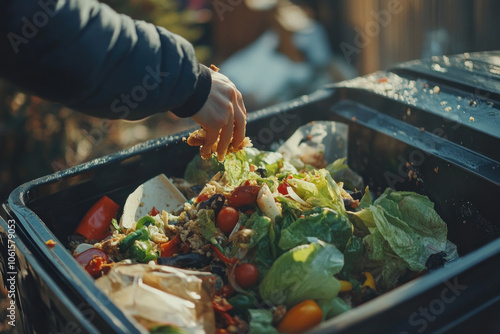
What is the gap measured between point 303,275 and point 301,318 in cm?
17

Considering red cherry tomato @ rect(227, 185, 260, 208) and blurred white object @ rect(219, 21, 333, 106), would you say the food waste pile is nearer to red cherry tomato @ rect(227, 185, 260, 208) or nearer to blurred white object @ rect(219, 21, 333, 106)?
red cherry tomato @ rect(227, 185, 260, 208)

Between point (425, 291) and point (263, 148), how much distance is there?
5.44ft

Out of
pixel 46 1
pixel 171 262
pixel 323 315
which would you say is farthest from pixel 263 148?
pixel 46 1

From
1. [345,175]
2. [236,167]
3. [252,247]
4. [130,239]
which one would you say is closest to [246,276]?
[252,247]

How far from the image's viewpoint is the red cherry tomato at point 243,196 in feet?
7.86

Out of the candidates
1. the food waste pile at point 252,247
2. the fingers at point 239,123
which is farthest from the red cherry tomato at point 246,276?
the fingers at point 239,123

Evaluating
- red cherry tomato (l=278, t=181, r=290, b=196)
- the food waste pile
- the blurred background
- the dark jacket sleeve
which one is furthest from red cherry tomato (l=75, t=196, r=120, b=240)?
the blurred background

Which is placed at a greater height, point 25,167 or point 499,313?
point 499,313

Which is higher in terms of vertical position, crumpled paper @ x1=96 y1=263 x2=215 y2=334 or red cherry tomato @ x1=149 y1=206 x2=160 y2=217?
crumpled paper @ x1=96 y1=263 x2=215 y2=334

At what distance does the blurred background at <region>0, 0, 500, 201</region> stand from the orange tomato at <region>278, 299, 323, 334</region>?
3617 millimetres

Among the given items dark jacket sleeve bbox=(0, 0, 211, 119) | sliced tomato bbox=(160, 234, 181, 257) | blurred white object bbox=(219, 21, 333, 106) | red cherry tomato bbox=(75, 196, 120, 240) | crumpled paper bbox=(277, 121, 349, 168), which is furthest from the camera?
blurred white object bbox=(219, 21, 333, 106)

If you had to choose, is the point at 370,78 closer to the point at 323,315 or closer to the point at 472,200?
the point at 472,200

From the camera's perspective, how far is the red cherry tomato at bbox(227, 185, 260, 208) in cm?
239

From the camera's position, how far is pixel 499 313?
73.0 inches
